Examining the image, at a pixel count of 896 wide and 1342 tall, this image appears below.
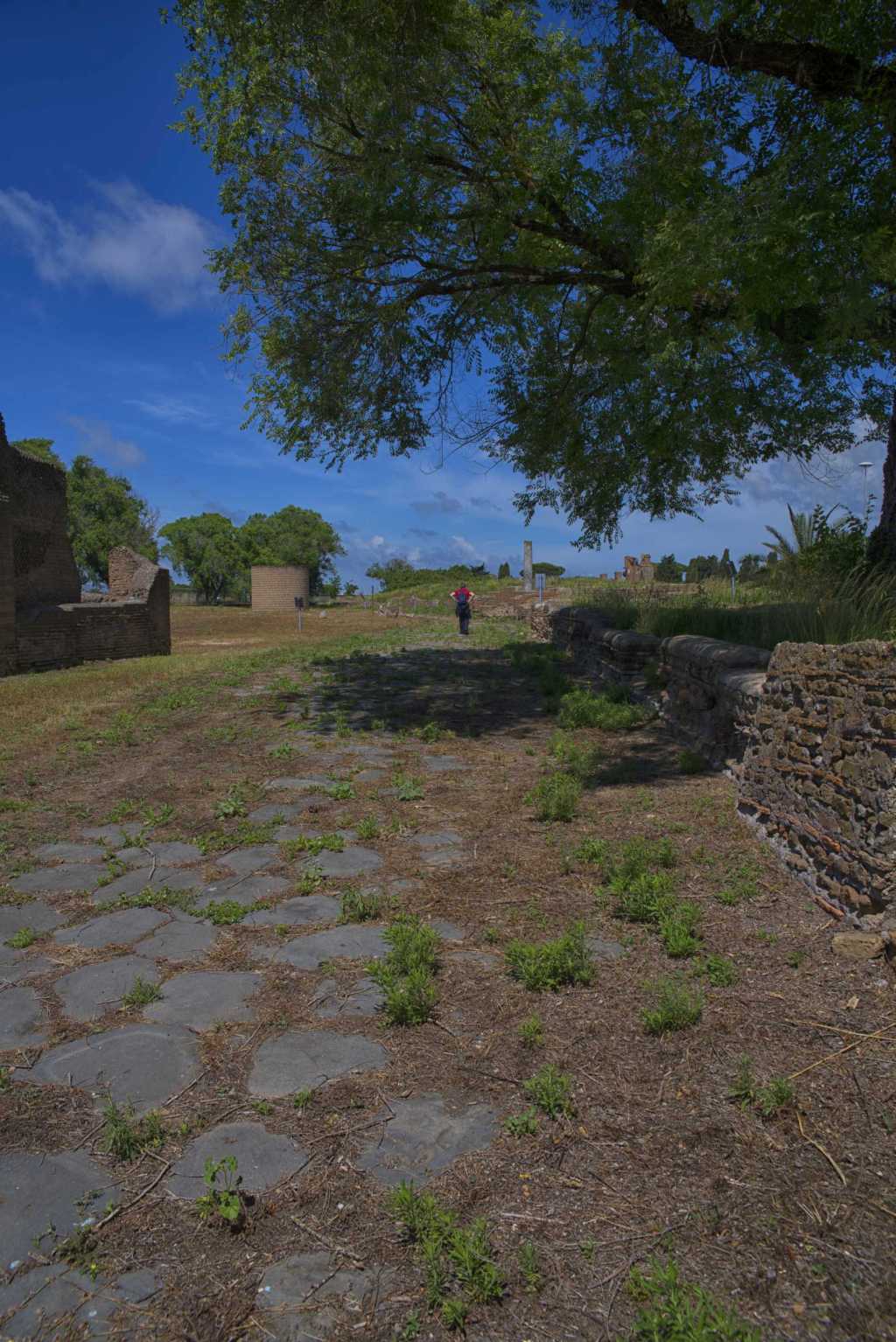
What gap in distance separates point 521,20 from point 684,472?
15.7ft

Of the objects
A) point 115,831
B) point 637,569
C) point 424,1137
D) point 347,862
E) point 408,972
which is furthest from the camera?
point 637,569

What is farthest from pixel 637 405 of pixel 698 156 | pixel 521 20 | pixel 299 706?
pixel 299 706

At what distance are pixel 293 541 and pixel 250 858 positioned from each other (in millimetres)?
56848

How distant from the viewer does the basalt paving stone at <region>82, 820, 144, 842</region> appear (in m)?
4.93

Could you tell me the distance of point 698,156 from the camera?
7.60 meters

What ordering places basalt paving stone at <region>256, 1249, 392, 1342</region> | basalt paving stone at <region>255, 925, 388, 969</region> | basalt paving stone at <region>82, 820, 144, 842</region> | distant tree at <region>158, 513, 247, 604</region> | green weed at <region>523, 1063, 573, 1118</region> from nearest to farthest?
basalt paving stone at <region>256, 1249, 392, 1342</region>
green weed at <region>523, 1063, 573, 1118</region>
basalt paving stone at <region>255, 925, 388, 969</region>
basalt paving stone at <region>82, 820, 144, 842</region>
distant tree at <region>158, 513, 247, 604</region>

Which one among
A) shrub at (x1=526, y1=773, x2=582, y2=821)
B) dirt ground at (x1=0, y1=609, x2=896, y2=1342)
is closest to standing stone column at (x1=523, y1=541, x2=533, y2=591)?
shrub at (x1=526, y1=773, x2=582, y2=821)

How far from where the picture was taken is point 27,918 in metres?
3.77

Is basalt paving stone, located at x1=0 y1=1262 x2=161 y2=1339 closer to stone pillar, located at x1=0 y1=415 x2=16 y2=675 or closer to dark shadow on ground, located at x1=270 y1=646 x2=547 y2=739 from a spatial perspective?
dark shadow on ground, located at x1=270 y1=646 x2=547 y2=739

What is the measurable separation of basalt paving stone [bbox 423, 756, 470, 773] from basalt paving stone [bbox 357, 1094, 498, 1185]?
3.99m

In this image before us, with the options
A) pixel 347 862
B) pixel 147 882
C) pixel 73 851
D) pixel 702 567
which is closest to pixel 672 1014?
pixel 347 862

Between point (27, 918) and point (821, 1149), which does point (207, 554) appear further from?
point (821, 1149)

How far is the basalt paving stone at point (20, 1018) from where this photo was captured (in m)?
2.75

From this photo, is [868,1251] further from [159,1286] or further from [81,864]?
[81,864]
